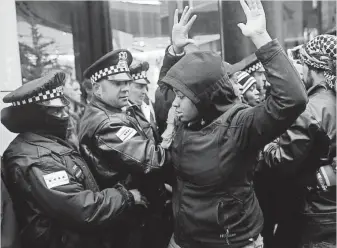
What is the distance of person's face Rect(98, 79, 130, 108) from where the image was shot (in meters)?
3.32

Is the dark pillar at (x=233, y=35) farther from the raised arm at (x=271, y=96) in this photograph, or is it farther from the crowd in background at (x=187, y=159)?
the raised arm at (x=271, y=96)

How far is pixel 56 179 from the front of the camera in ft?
8.54

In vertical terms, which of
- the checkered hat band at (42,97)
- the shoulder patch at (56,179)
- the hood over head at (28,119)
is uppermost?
the checkered hat band at (42,97)

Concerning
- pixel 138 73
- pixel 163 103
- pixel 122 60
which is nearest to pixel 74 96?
pixel 138 73

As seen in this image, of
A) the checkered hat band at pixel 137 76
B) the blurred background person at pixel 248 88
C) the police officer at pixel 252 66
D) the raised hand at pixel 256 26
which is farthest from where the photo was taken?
the checkered hat band at pixel 137 76

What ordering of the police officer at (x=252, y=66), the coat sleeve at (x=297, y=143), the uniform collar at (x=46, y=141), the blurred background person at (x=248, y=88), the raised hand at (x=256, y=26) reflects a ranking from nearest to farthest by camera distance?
the raised hand at (x=256, y=26) < the uniform collar at (x=46, y=141) < the coat sleeve at (x=297, y=143) < the blurred background person at (x=248, y=88) < the police officer at (x=252, y=66)

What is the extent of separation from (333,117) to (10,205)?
208 cm

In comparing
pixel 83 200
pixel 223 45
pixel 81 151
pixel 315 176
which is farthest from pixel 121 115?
pixel 223 45

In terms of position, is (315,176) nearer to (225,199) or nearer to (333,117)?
(333,117)

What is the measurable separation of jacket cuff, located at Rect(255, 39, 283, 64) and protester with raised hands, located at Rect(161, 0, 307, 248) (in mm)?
17

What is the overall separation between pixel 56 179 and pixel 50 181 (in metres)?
0.04

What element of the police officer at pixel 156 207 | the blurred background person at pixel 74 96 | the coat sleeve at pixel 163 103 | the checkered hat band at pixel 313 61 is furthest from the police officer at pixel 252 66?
the blurred background person at pixel 74 96

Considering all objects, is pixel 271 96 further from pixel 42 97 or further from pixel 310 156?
pixel 42 97

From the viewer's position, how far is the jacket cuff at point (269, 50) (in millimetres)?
2229
